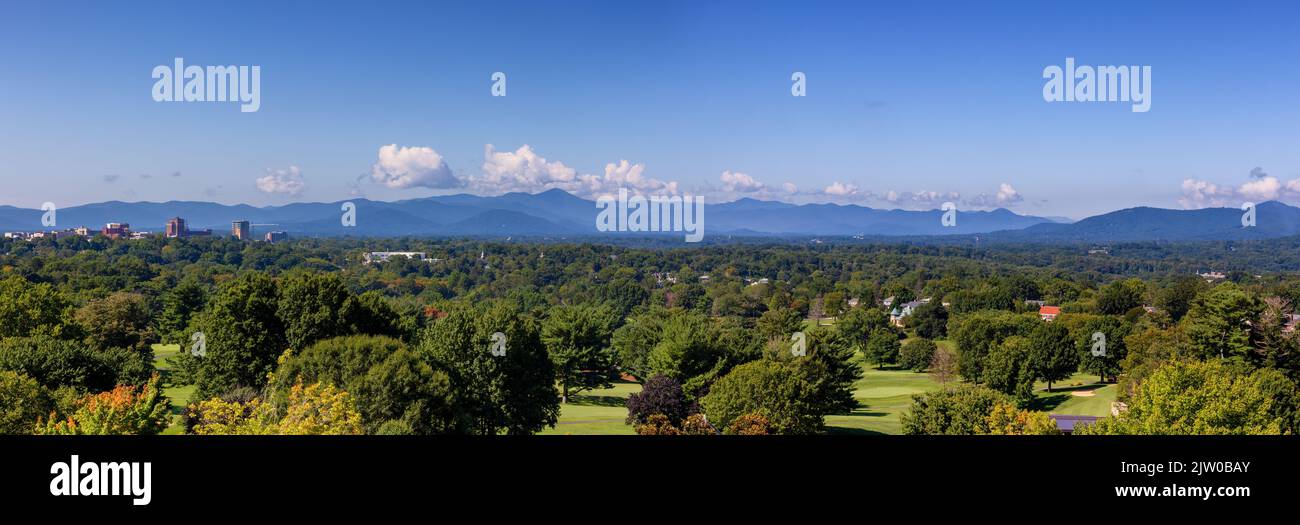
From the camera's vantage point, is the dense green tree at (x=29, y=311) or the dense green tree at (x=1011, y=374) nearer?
the dense green tree at (x=29, y=311)

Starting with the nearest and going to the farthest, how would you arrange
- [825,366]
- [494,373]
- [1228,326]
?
[494,373], [825,366], [1228,326]

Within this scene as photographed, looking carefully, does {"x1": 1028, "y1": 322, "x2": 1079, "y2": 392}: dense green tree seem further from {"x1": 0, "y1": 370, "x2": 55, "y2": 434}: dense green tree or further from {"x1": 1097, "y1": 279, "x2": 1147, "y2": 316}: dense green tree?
{"x1": 0, "y1": 370, "x2": 55, "y2": 434}: dense green tree

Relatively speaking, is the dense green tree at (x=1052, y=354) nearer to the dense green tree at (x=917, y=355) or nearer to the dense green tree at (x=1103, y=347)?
the dense green tree at (x=1103, y=347)

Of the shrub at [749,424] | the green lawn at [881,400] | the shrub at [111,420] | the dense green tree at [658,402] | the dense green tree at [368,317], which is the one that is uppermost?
the dense green tree at [368,317]

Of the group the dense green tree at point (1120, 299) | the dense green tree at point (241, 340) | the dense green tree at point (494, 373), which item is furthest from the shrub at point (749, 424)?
the dense green tree at point (1120, 299)

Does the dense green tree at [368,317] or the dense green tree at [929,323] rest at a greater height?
the dense green tree at [368,317]

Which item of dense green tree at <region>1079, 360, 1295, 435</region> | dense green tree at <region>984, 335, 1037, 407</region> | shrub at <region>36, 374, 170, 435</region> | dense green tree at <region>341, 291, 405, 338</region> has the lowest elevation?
dense green tree at <region>984, 335, 1037, 407</region>

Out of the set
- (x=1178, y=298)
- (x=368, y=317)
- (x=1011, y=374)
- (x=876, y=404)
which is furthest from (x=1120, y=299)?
(x=368, y=317)

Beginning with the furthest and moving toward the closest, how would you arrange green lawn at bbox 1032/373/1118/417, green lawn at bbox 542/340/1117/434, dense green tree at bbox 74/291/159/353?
dense green tree at bbox 74/291/159/353, green lawn at bbox 1032/373/1118/417, green lawn at bbox 542/340/1117/434

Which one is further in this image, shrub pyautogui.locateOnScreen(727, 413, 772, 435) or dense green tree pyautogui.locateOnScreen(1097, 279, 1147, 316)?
dense green tree pyautogui.locateOnScreen(1097, 279, 1147, 316)

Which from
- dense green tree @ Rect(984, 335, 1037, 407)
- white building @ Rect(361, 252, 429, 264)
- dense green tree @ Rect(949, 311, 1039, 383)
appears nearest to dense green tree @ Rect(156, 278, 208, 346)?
dense green tree @ Rect(949, 311, 1039, 383)

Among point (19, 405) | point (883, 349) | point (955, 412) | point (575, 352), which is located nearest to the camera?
point (19, 405)
